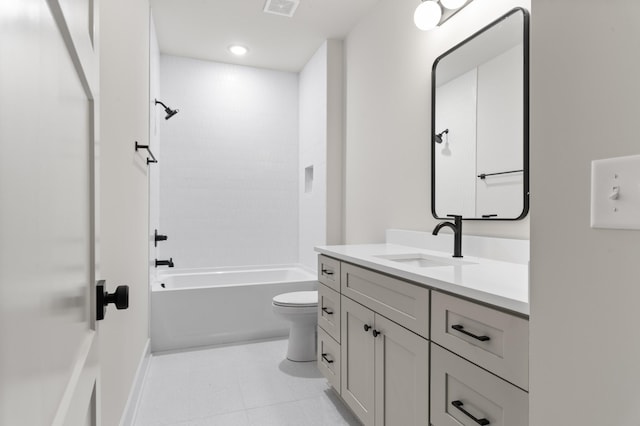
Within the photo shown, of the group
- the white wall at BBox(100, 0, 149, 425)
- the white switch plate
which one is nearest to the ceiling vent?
the white wall at BBox(100, 0, 149, 425)

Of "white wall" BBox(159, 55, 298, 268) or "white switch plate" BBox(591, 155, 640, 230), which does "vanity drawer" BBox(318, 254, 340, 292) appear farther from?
"white wall" BBox(159, 55, 298, 268)

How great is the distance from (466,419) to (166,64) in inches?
150

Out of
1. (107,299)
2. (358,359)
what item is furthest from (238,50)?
(107,299)

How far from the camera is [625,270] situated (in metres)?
0.59

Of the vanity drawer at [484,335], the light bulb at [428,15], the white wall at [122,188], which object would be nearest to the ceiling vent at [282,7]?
the white wall at [122,188]

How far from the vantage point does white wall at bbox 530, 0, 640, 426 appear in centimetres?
59

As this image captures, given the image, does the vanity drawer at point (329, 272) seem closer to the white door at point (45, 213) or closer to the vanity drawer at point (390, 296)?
the vanity drawer at point (390, 296)

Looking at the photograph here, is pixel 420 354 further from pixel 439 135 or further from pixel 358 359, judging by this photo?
pixel 439 135

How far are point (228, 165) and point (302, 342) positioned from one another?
2038 millimetres

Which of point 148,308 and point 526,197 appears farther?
point 148,308

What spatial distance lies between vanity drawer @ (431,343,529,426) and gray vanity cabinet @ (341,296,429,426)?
60mm

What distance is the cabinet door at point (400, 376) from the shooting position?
1272mm

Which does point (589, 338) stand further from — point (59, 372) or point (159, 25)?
point (159, 25)

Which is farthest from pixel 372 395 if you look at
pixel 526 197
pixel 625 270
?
pixel 625 270
